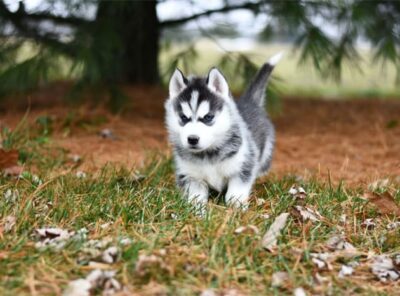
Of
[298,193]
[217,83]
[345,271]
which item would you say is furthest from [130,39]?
[345,271]

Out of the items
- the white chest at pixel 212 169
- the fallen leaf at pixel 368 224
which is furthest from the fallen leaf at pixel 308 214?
the white chest at pixel 212 169

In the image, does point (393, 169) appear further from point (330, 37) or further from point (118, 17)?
point (118, 17)

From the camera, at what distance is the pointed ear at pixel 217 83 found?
4.59 metres

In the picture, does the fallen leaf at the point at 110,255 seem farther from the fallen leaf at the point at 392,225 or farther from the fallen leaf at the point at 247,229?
the fallen leaf at the point at 392,225

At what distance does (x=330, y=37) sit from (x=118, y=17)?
2544mm

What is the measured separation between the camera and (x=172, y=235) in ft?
11.8

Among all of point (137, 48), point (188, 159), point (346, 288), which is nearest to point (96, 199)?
point (188, 159)

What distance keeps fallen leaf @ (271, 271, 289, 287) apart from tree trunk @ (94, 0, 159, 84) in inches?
158

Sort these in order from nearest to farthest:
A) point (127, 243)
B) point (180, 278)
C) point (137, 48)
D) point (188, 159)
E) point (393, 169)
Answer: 1. point (180, 278)
2. point (127, 243)
3. point (188, 159)
4. point (393, 169)
5. point (137, 48)

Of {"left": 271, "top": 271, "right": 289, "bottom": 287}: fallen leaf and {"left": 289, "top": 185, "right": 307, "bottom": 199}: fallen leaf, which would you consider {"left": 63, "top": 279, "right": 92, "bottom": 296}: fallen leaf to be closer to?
{"left": 271, "top": 271, "right": 289, "bottom": 287}: fallen leaf

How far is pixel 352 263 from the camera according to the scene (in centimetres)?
353

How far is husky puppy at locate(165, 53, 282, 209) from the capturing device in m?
4.43

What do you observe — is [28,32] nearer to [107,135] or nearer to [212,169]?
[107,135]

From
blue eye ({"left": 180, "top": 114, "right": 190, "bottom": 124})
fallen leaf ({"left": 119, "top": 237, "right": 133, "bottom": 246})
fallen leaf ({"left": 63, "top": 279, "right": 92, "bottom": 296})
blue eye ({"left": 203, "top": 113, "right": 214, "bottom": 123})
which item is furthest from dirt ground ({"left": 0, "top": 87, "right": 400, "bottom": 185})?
fallen leaf ({"left": 63, "top": 279, "right": 92, "bottom": 296})
